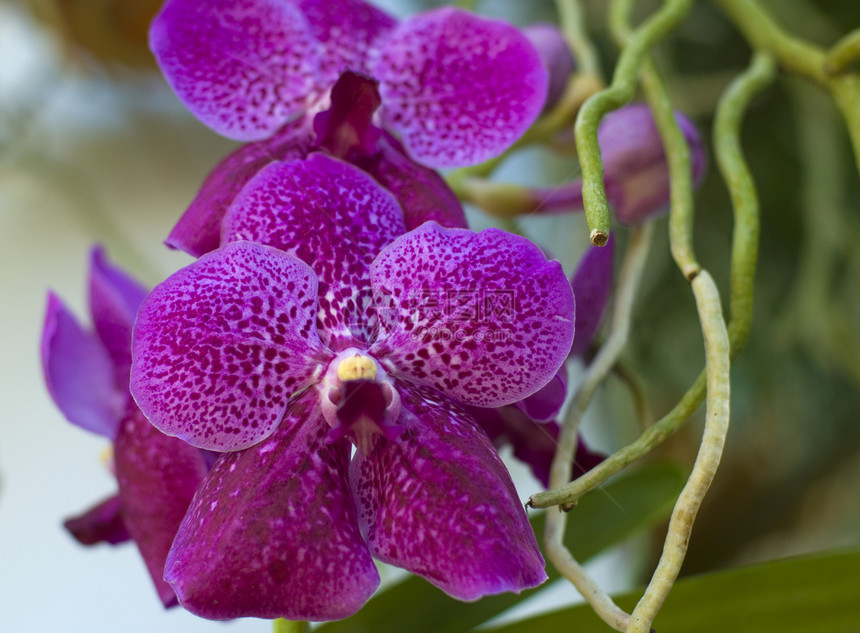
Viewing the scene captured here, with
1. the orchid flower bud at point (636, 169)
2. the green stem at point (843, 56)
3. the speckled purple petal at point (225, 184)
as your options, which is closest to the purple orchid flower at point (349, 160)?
the speckled purple petal at point (225, 184)

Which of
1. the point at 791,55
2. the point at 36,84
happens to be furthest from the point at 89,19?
the point at 791,55

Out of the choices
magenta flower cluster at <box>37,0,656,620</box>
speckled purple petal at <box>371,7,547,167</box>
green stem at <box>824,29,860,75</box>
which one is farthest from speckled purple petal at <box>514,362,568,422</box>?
green stem at <box>824,29,860,75</box>

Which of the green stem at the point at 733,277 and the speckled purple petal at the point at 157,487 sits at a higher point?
the green stem at the point at 733,277

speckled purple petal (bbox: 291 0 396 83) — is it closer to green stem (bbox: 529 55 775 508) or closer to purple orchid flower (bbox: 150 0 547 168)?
purple orchid flower (bbox: 150 0 547 168)

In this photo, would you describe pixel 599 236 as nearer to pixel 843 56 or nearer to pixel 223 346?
pixel 223 346

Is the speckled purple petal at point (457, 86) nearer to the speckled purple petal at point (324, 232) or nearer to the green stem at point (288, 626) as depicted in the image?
the speckled purple petal at point (324, 232)
